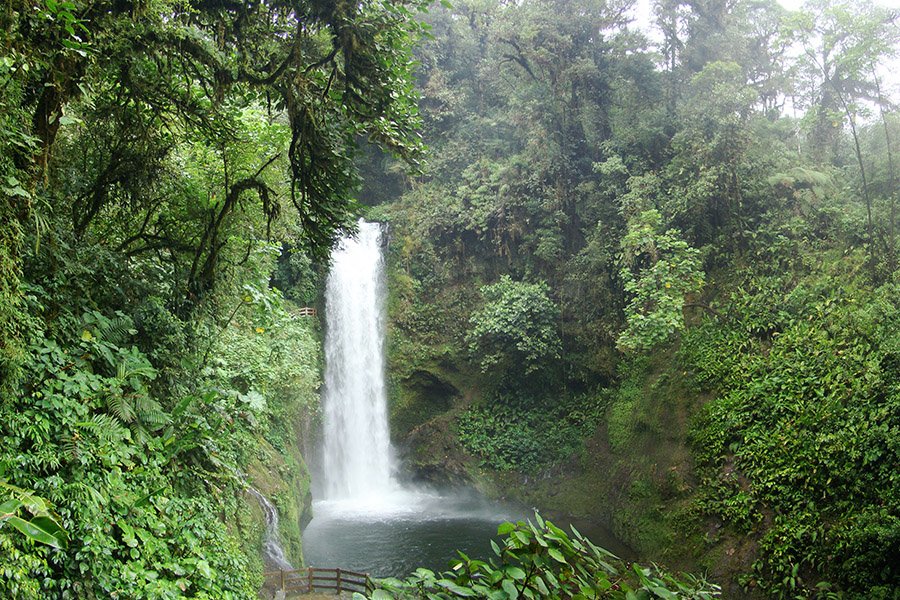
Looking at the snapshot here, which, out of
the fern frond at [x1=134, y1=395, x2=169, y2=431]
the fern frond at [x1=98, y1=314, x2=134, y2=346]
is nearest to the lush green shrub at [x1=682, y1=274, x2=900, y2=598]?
the fern frond at [x1=134, y1=395, x2=169, y2=431]

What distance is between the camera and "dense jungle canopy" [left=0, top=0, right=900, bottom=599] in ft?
14.2

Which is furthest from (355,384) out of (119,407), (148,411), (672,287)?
(119,407)

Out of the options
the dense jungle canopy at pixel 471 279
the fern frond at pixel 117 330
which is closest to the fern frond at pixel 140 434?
the dense jungle canopy at pixel 471 279

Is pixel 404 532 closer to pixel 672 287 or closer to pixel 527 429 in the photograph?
pixel 527 429

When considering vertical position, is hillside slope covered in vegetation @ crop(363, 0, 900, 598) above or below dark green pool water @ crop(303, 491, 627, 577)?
above

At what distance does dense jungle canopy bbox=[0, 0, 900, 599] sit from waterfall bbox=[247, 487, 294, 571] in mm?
730

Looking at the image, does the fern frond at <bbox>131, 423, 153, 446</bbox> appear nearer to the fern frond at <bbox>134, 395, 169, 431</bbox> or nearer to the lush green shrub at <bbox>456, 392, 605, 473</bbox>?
the fern frond at <bbox>134, 395, 169, 431</bbox>

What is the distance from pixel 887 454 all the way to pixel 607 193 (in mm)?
10058

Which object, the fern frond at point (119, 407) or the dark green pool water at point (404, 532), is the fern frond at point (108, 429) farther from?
the dark green pool water at point (404, 532)

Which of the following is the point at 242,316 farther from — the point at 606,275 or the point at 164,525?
the point at 606,275

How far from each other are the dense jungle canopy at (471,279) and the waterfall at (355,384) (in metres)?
0.63

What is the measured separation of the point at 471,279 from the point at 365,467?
23.0 ft

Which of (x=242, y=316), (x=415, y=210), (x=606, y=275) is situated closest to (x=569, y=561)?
(x=242, y=316)

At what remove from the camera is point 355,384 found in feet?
59.1
